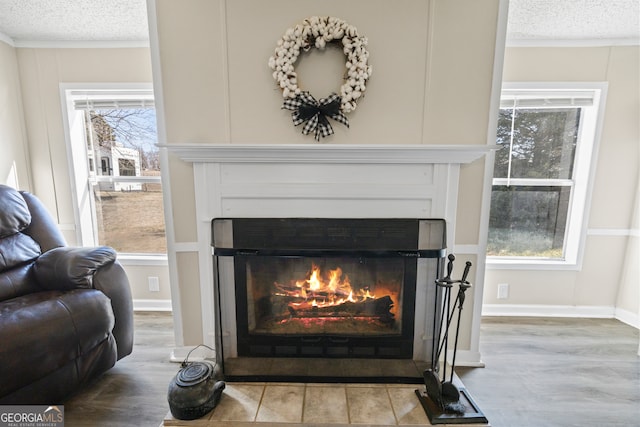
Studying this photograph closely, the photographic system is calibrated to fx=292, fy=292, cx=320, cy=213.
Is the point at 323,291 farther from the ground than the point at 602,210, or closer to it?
closer to it

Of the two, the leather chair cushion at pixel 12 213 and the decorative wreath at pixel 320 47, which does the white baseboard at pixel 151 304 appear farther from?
the decorative wreath at pixel 320 47

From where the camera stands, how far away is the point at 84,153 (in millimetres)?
2670

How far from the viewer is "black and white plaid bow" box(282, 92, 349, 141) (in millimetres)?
1693

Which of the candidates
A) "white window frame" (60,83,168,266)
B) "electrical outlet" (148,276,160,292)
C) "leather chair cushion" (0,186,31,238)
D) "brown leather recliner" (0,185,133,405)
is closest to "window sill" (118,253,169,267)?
"white window frame" (60,83,168,266)

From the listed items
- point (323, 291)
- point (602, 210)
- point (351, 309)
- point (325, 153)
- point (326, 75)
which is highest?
point (326, 75)

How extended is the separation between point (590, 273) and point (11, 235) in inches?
177

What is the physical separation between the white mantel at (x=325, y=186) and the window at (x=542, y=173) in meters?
1.28

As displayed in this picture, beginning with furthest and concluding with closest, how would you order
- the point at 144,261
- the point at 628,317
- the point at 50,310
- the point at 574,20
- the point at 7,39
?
the point at 144,261 → the point at 628,317 → the point at 7,39 → the point at 574,20 → the point at 50,310

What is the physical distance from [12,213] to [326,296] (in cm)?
209

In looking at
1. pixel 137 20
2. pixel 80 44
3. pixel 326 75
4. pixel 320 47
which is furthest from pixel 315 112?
pixel 80 44

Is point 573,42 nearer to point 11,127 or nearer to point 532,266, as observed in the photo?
point 532,266

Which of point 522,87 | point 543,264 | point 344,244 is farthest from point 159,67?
point 543,264

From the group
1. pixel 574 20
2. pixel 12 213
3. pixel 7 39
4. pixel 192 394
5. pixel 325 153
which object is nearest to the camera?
pixel 192 394

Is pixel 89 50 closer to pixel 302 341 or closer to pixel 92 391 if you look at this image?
pixel 92 391
